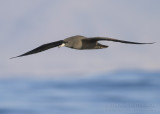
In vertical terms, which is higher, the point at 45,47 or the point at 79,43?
the point at 79,43

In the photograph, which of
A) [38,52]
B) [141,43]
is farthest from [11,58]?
[141,43]

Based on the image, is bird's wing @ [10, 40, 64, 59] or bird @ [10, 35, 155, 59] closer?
bird @ [10, 35, 155, 59]

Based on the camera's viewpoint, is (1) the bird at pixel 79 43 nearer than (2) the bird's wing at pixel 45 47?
Yes

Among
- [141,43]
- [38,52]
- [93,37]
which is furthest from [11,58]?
[141,43]

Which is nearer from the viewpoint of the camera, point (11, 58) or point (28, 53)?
point (11, 58)

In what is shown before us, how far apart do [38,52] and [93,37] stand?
3260 millimetres

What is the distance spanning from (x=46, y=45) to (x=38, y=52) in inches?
24.6

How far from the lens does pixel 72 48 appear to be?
31656 millimetres

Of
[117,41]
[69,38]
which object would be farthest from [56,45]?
[117,41]

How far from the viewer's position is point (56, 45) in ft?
103

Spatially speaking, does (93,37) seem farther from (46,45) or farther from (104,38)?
(46,45)

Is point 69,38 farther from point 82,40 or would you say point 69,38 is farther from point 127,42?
point 127,42

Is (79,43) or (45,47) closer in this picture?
(79,43)

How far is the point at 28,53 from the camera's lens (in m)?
32.8
